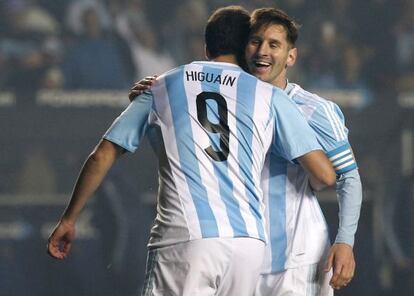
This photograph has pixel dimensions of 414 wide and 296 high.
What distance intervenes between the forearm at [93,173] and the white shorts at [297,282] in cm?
62

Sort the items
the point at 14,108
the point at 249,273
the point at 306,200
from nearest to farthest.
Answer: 1. the point at 249,273
2. the point at 306,200
3. the point at 14,108

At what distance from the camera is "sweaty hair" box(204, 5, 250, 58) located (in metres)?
3.96

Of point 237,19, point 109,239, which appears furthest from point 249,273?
point 109,239

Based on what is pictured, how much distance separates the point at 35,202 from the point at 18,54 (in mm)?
922

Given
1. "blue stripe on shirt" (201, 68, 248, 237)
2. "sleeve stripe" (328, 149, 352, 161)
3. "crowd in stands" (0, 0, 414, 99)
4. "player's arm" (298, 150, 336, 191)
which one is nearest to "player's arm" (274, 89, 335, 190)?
"player's arm" (298, 150, 336, 191)

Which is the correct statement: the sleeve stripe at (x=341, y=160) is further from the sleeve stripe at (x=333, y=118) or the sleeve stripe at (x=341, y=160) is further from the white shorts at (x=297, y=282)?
the white shorts at (x=297, y=282)

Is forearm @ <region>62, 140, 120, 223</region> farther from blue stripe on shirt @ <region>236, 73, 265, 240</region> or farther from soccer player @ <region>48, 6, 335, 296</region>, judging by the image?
blue stripe on shirt @ <region>236, 73, 265, 240</region>

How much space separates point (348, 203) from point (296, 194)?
17 cm

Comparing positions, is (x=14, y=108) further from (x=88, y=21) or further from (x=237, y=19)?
(x=237, y=19)

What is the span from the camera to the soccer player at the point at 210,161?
12.4 ft

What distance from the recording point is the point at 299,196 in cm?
415

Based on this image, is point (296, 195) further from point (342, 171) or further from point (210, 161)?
point (210, 161)

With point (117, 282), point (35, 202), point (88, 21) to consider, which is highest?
point (88, 21)

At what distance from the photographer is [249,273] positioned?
3.81 meters
